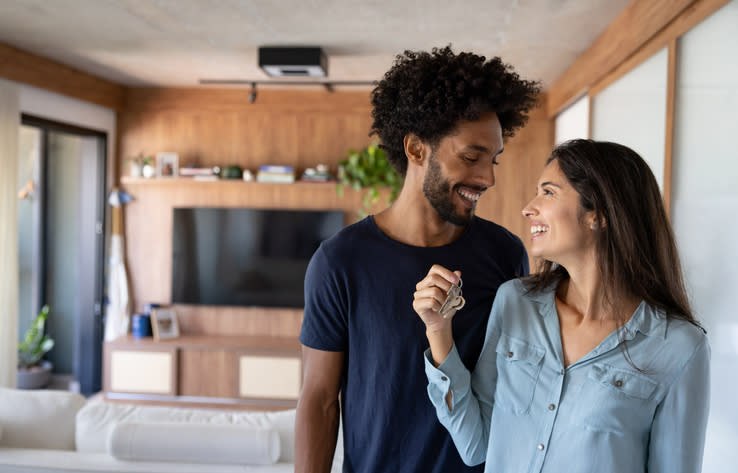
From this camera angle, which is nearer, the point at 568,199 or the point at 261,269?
the point at 568,199

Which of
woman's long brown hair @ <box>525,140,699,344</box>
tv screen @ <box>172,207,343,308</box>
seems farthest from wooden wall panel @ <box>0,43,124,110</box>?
woman's long brown hair @ <box>525,140,699,344</box>

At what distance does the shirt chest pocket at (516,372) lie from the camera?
1176 millimetres

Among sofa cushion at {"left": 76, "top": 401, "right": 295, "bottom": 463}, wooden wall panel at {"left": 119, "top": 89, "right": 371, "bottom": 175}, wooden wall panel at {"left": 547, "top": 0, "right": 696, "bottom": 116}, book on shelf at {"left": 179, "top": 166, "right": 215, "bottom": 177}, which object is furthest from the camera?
wooden wall panel at {"left": 119, "top": 89, "right": 371, "bottom": 175}

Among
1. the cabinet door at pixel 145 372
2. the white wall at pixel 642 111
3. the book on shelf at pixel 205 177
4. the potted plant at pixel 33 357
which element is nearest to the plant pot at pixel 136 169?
the book on shelf at pixel 205 177

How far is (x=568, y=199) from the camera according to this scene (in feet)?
3.86

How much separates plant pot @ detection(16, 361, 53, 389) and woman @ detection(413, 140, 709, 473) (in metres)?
4.69

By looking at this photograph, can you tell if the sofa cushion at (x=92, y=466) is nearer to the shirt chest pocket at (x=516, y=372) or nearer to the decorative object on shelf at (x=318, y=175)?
the shirt chest pocket at (x=516, y=372)

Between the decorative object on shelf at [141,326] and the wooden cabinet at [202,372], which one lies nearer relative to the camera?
the wooden cabinet at [202,372]

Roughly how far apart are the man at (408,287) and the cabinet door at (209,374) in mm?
3714

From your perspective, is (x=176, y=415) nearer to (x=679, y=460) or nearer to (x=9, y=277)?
(x=679, y=460)

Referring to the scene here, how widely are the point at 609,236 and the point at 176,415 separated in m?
1.73

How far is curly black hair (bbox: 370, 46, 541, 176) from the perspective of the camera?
51.5 inches

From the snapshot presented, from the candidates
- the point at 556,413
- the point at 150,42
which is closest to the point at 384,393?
the point at 556,413

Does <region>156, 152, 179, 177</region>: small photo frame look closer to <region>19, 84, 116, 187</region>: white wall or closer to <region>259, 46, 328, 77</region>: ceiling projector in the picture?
<region>19, 84, 116, 187</region>: white wall
